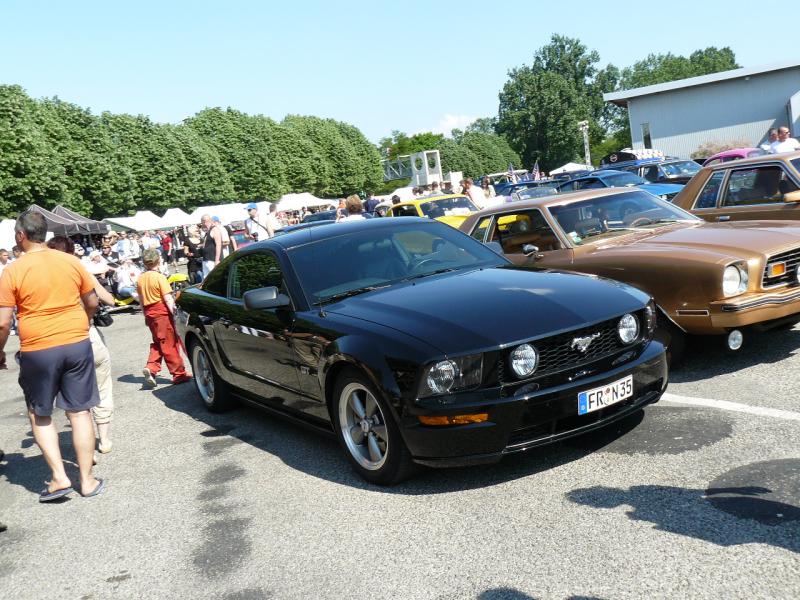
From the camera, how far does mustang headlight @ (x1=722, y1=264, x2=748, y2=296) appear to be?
6086 millimetres

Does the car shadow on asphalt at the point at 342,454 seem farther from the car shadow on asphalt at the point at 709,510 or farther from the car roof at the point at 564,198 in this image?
the car roof at the point at 564,198

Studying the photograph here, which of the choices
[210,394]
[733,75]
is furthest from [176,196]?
[210,394]

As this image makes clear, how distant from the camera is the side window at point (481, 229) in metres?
8.31

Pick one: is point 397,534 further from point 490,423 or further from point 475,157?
point 475,157

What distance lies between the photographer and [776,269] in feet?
20.7

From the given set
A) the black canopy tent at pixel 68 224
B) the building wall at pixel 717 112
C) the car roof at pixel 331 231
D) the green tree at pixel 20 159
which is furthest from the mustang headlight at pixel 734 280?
the building wall at pixel 717 112

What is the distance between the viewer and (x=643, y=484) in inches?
171

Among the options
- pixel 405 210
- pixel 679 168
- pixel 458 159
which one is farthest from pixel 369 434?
pixel 458 159

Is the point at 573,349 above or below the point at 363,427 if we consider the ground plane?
above

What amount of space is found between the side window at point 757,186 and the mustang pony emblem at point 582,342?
15.7ft

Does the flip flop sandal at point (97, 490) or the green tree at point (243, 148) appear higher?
the green tree at point (243, 148)

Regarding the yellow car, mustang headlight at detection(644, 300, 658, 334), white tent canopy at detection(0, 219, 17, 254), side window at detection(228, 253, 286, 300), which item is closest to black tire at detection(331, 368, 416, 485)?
side window at detection(228, 253, 286, 300)

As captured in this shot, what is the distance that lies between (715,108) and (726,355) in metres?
46.7

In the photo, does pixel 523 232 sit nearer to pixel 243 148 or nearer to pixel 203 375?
pixel 203 375
